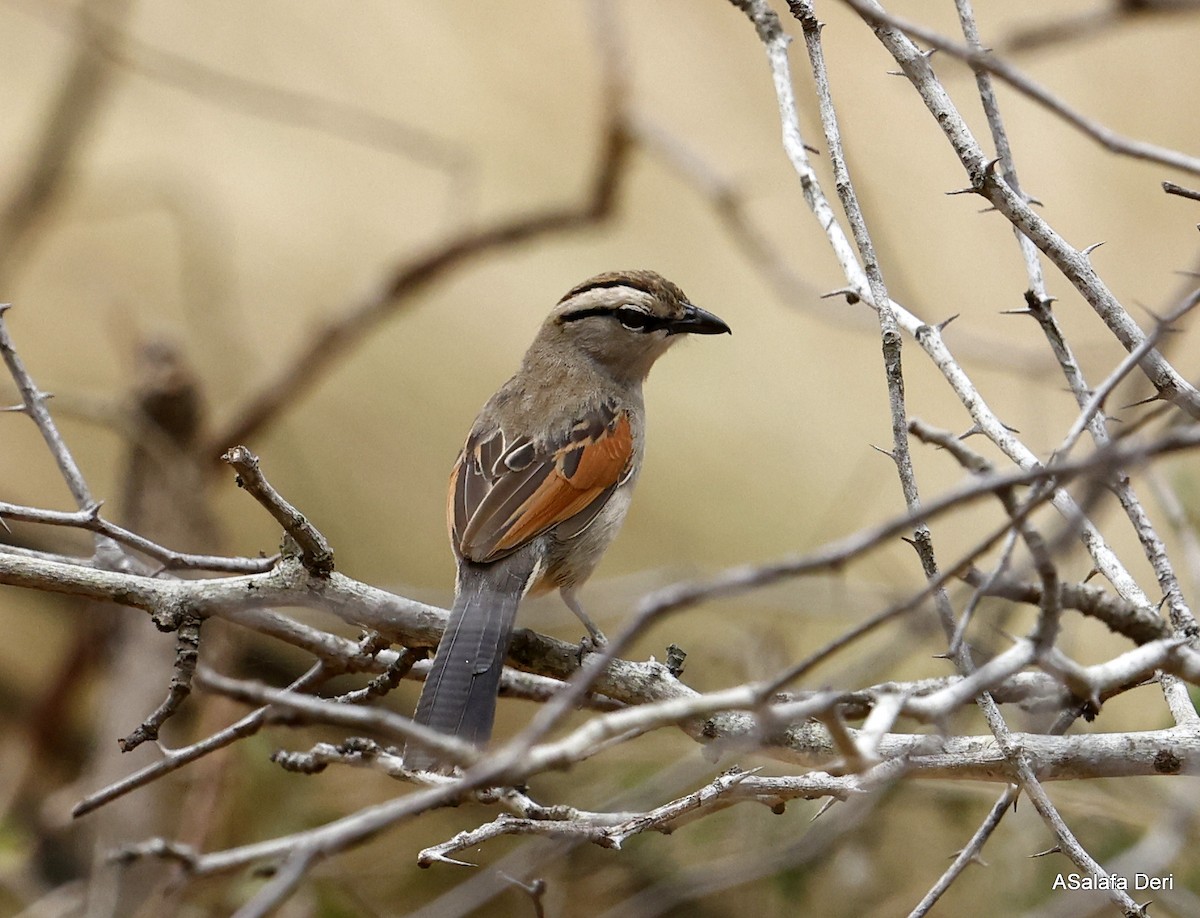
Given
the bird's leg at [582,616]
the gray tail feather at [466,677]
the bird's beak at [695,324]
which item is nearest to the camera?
the gray tail feather at [466,677]

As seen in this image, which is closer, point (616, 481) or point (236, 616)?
point (236, 616)

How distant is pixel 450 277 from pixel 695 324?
8.23 feet

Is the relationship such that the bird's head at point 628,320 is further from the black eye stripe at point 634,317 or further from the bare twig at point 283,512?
the bare twig at point 283,512

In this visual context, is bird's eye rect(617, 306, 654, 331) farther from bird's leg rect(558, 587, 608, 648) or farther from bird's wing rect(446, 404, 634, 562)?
bird's leg rect(558, 587, 608, 648)

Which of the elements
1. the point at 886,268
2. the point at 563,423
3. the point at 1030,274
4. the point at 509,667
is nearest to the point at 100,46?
the point at 563,423

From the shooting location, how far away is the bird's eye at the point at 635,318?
4871 mm

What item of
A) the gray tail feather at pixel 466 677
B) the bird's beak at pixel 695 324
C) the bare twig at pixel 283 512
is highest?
the bird's beak at pixel 695 324

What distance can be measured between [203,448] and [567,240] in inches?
93.3

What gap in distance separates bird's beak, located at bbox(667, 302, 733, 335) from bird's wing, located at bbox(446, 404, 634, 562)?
1.71 feet

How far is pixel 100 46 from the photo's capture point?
6.57 meters

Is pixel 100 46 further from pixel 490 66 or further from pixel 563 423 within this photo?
pixel 563 423

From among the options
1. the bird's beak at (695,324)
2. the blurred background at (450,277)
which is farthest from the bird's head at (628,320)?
the blurred background at (450,277)

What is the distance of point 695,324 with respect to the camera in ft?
15.9

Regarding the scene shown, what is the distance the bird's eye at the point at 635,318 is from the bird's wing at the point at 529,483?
48cm
